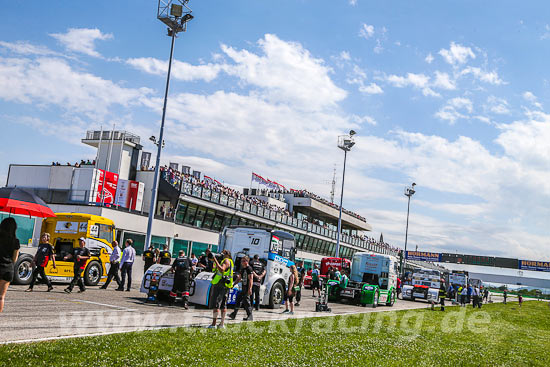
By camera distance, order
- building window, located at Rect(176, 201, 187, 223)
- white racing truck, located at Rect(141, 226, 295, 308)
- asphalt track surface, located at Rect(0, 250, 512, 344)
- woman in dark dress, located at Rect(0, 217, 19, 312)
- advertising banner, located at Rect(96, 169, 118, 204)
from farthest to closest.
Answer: building window, located at Rect(176, 201, 187, 223) → advertising banner, located at Rect(96, 169, 118, 204) → white racing truck, located at Rect(141, 226, 295, 308) → asphalt track surface, located at Rect(0, 250, 512, 344) → woman in dark dress, located at Rect(0, 217, 19, 312)

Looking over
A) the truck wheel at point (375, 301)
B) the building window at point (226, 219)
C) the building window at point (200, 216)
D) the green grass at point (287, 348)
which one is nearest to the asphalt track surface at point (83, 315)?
the green grass at point (287, 348)

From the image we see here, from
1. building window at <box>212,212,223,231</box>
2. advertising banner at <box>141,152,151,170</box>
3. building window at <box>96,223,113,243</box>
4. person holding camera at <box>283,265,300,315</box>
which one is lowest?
person holding camera at <box>283,265,300,315</box>

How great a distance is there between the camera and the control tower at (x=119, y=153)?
3962 centimetres

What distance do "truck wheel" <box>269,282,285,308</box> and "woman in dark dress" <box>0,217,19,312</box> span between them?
11.2 metres

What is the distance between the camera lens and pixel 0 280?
712 centimetres

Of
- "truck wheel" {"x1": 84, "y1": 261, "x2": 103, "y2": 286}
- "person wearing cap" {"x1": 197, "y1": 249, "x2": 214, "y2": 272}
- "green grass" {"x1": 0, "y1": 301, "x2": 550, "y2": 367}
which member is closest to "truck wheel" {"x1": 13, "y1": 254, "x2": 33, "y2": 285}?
"truck wheel" {"x1": 84, "y1": 261, "x2": 103, "y2": 286}

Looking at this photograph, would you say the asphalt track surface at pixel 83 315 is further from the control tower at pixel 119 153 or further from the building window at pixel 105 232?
the control tower at pixel 119 153

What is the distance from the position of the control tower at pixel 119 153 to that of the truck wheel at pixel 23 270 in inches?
890

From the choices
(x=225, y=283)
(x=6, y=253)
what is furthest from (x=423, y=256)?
(x=6, y=253)

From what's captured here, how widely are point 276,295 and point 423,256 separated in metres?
98.5

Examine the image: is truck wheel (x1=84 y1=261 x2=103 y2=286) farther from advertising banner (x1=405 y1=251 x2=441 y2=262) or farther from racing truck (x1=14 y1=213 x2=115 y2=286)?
advertising banner (x1=405 y1=251 x2=441 y2=262)

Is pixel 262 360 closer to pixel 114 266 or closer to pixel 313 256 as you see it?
pixel 114 266

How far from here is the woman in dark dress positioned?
23.4ft

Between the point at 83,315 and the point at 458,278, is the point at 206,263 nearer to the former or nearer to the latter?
the point at 83,315
